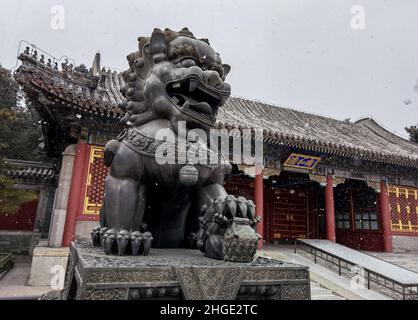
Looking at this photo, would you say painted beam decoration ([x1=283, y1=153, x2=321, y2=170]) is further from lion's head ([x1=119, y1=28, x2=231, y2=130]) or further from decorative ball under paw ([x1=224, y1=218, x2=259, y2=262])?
decorative ball under paw ([x1=224, y1=218, x2=259, y2=262])

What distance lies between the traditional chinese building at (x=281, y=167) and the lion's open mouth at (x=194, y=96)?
4.87 m

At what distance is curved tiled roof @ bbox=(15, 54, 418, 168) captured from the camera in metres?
6.27

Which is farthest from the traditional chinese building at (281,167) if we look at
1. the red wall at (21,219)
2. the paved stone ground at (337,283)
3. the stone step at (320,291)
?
the stone step at (320,291)

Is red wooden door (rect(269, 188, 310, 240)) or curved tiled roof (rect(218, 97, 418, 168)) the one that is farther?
red wooden door (rect(269, 188, 310, 240))

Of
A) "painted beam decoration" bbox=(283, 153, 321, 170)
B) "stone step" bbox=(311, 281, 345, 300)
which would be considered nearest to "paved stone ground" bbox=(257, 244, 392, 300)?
"stone step" bbox=(311, 281, 345, 300)

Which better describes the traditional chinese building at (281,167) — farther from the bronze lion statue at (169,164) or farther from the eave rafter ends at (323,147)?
the bronze lion statue at (169,164)

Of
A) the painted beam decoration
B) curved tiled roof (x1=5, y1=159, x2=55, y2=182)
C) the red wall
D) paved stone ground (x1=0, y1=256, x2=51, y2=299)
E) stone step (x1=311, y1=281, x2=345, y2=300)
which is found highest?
the painted beam decoration

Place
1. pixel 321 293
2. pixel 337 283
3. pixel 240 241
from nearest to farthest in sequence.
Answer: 1. pixel 240 241
2. pixel 321 293
3. pixel 337 283

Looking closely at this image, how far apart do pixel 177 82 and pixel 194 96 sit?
163 millimetres

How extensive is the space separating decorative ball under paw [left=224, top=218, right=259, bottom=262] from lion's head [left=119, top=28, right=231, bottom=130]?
0.78 metres

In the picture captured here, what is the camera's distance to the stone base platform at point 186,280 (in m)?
1.15

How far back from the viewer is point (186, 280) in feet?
4.14

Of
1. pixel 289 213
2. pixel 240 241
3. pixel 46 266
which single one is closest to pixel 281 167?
pixel 289 213

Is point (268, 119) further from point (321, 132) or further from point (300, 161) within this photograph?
point (300, 161)
